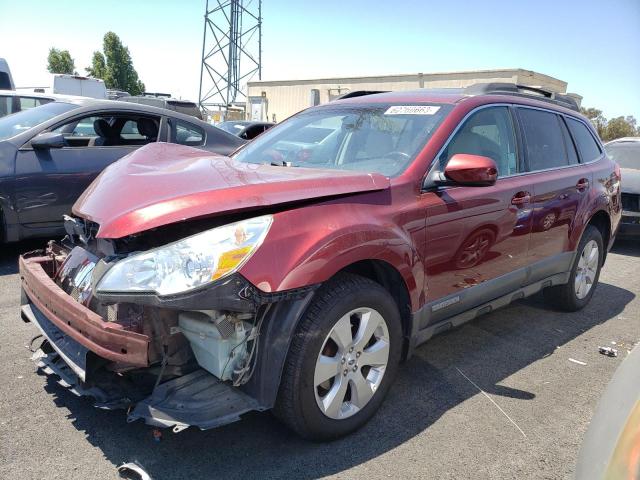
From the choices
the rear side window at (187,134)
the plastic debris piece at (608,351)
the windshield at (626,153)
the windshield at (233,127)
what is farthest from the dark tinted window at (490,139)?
the windshield at (233,127)

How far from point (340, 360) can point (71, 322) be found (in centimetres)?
125

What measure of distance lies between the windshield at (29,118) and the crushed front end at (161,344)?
3.64m

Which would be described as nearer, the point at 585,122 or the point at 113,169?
the point at 113,169

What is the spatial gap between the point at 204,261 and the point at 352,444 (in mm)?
1230

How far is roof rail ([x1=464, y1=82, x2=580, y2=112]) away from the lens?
3664 mm

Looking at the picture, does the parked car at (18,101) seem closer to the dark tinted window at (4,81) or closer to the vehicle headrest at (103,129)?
the vehicle headrest at (103,129)

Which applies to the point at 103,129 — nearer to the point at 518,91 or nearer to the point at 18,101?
the point at 18,101

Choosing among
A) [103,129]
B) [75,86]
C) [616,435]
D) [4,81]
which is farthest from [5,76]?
[616,435]

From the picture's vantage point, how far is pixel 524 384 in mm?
3352

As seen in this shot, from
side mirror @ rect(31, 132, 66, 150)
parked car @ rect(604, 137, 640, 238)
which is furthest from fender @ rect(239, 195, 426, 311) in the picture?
parked car @ rect(604, 137, 640, 238)

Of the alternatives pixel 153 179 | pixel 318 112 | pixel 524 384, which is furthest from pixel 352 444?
pixel 318 112

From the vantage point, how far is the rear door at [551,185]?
12.6ft

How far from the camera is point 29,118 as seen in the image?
5590mm

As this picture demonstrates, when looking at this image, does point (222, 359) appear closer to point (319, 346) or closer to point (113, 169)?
point (319, 346)
